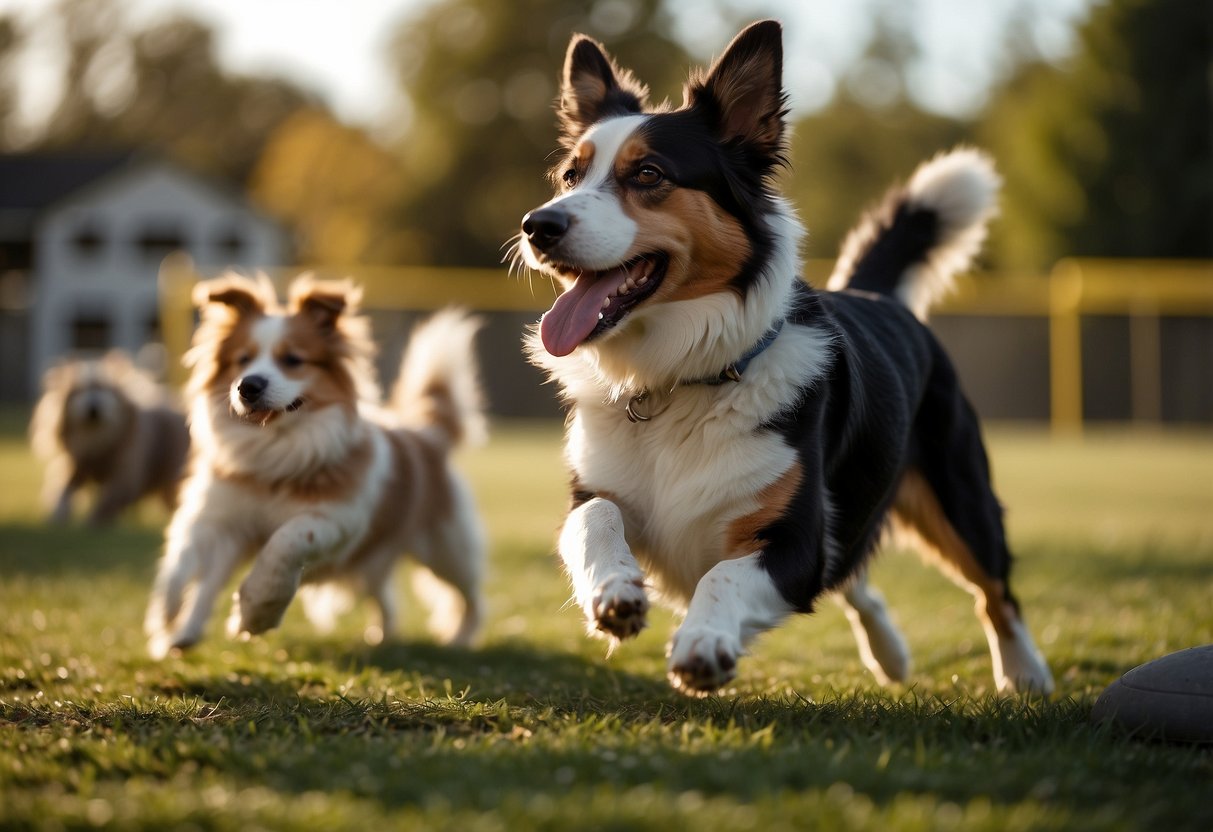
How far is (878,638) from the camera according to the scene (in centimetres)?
496

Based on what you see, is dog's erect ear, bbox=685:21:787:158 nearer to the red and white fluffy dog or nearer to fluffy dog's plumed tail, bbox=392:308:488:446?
the red and white fluffy dog

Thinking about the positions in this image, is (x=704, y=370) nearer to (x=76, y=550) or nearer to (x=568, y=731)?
(x=568, y=731)

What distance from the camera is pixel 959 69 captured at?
139 feet

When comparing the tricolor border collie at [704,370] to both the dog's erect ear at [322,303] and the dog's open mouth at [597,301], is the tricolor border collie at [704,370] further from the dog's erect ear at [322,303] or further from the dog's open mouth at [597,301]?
the dog's erect ear at [322,303]

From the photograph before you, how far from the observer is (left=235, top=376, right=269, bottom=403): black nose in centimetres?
548

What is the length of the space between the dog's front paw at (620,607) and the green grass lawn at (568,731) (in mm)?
254

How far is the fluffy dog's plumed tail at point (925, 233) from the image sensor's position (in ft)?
17.8

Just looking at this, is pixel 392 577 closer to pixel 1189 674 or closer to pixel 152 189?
pixel 1189 674

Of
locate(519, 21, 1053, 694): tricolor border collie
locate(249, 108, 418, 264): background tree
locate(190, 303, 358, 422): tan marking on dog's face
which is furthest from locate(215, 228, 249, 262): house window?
locate(519, 21, 1053, 694): tricolor border collie

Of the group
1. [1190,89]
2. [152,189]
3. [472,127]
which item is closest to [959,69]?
[1190,89]

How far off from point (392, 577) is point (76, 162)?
4693 cm

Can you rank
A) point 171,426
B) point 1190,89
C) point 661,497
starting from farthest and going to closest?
point 1190,89 → point 171,426 → point 661,497

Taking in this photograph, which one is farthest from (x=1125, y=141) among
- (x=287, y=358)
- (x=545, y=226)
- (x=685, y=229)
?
(x=545, y=226)

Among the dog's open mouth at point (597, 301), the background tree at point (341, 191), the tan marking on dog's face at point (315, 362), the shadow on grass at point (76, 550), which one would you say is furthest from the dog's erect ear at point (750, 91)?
the background tree at point (341, 191)
